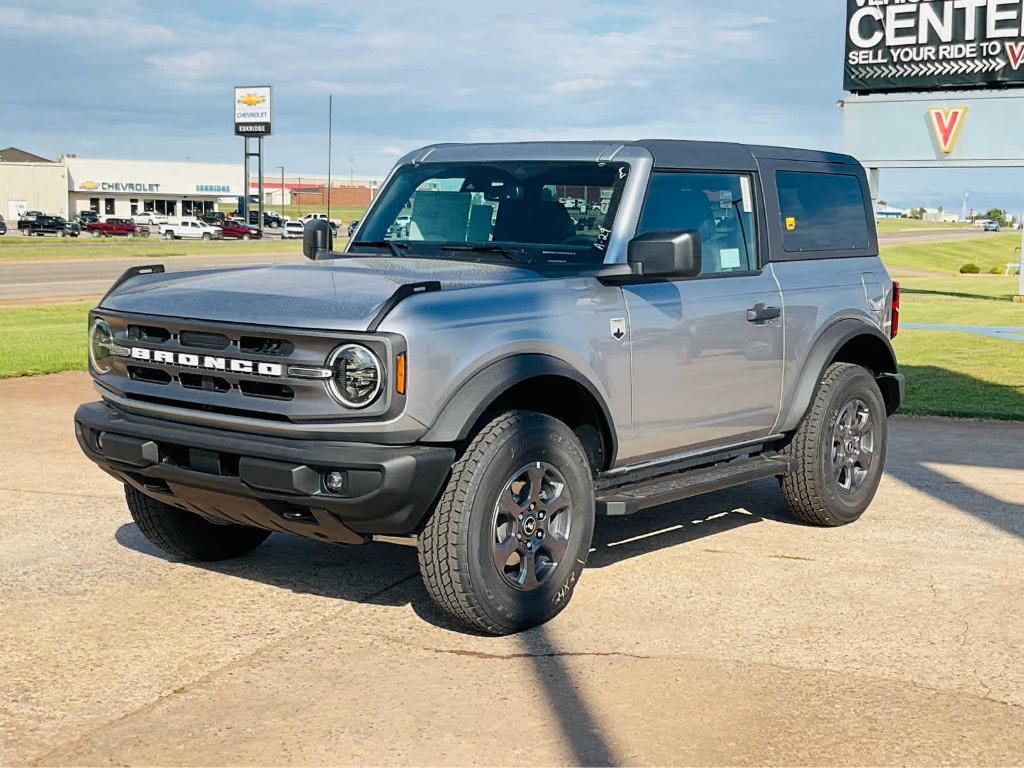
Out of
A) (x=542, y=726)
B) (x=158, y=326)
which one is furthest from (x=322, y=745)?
(x=158, y=326)

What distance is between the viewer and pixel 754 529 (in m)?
7.49

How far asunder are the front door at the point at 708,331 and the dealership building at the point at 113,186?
106 meters

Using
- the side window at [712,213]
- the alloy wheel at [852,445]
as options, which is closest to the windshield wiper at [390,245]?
the side window at [712,213]

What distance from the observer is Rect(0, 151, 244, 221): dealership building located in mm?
106812

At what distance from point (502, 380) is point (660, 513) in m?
2.81

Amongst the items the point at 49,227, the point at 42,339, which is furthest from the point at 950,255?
the point at 42,339

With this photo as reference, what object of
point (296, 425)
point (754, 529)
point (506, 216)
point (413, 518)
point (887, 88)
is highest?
point (887, 88)

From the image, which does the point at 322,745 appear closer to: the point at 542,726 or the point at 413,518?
the point at 542,726

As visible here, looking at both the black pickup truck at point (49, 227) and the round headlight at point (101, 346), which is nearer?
the round headlight at point (101, 346)

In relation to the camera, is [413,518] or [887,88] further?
[887,88]

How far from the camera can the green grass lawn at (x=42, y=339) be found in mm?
14422

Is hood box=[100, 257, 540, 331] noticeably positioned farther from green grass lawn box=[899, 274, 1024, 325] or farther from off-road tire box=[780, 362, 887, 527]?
green grass lawn box=[899, 274, 1024, 325]

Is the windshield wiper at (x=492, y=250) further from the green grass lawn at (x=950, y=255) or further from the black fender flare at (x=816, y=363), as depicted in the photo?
the green grass lawn at (x=950, y=255)

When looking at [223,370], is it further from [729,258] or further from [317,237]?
[729,258]
